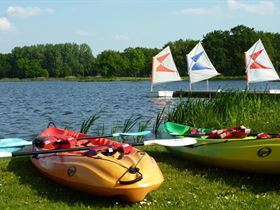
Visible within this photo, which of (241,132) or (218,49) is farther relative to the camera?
(218,49)

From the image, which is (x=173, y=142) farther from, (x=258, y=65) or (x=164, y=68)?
(x=164, y=68)

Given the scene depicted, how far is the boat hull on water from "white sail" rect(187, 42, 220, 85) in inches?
1039

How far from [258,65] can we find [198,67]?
5.00m

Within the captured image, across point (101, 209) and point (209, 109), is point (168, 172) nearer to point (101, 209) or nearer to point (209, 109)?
point (101, 209)

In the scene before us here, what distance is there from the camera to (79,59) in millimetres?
136125

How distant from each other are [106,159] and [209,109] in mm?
7249

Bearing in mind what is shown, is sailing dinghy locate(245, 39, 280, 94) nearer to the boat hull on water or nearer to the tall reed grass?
the tall reed grass

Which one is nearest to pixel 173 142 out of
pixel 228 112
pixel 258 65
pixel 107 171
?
pixel 107 171

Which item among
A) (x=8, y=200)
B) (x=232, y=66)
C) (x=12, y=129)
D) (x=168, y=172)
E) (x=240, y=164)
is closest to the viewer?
(x=8, y=200)

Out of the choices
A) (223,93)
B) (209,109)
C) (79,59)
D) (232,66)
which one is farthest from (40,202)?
(79,59)

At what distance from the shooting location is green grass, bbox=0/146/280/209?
6.36 metres

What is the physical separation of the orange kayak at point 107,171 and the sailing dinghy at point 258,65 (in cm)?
2584

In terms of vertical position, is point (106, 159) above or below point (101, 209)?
above

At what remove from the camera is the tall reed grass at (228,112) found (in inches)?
500
